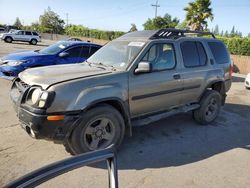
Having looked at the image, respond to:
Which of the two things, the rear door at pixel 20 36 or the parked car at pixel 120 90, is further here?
the rear door at pixel 20 36

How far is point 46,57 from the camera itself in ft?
26.9

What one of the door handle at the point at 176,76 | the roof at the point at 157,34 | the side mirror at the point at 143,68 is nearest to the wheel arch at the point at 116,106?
the side mirror at the point at 143,68

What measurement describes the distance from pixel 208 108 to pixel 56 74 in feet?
11.8

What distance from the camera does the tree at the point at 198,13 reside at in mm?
31203

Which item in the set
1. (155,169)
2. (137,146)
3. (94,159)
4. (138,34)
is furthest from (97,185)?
(138,34)

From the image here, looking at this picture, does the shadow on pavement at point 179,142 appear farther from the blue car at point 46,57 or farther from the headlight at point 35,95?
the blue car at point 46,57

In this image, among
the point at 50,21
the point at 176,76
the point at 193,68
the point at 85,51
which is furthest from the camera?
the point at 50,21

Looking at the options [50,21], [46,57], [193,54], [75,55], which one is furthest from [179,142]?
[50,21]

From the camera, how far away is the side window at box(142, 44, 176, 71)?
465 centimetres

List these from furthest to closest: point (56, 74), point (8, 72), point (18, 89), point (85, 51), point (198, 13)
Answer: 1. point (198, 13)
2. point (85, 51)
3. point (8, 72)
4. point (18, 89)
5. point (56, 74)

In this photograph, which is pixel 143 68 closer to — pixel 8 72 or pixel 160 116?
pixel 160 116

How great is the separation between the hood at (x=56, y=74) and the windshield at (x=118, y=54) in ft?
1.09

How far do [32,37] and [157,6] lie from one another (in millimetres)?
25619

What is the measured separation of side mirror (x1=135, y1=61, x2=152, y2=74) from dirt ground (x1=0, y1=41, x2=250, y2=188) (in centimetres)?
130
